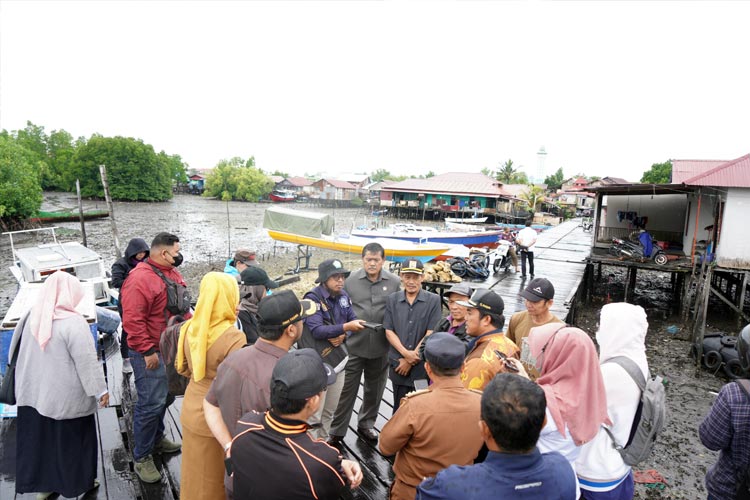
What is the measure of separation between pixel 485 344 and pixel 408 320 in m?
1.02

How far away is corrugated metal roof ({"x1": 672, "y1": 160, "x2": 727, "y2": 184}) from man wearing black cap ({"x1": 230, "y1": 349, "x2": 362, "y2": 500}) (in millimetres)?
17779

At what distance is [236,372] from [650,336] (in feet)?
43.8

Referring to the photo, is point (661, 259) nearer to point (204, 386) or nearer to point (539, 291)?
point (539, 291)

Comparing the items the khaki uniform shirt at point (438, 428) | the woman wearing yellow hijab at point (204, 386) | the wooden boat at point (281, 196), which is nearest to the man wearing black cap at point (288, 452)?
the khaki uniform shirt at point (438, 428)

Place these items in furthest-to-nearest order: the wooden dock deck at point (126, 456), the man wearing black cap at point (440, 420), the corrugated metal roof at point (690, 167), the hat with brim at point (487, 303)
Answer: the corrugated metal roof at point (690, 167)
the wooden dock deck at point (126, 456)
the hat with brim at point (487, 303)
the man wearing black cap at point (440, 420)

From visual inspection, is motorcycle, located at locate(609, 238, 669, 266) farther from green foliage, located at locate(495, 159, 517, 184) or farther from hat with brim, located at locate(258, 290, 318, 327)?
green foliage, located at locate(495, 159, 517, 184)

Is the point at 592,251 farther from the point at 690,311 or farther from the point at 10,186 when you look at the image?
the point at 10,186

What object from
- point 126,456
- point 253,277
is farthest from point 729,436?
point 126,456

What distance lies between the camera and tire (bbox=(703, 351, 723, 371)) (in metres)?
9.37

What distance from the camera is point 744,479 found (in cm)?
215

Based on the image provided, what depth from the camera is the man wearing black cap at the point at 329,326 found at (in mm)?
3473

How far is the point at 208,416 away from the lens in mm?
2141

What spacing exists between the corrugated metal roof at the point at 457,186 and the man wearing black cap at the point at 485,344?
43346 millimetres

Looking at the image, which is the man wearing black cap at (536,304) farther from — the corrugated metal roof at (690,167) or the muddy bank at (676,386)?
the corrugated metal roof at (690,167)
